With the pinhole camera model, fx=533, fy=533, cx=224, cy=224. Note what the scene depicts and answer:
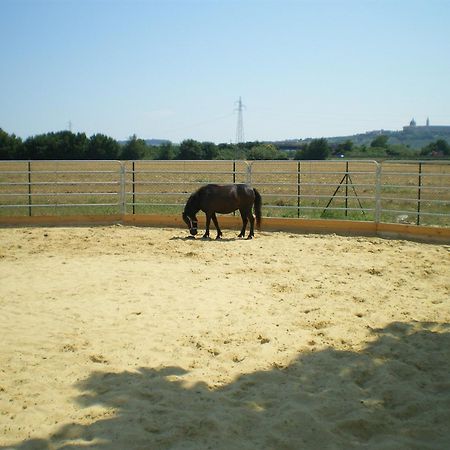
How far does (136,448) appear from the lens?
3240 millimetres

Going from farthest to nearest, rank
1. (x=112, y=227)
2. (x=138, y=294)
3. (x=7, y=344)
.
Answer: (x=112, y=227), (x=138, y=294), (x=7, y=344)

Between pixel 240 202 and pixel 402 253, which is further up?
pixel 240 202

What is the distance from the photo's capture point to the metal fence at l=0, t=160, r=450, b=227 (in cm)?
1262

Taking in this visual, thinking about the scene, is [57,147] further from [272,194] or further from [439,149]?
[439,149]

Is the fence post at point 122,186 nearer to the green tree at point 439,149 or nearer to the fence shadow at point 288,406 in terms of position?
the fence shadow at point 288,406

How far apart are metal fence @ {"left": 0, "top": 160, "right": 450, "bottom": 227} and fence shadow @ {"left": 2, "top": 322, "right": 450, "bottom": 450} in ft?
Answer: 19.0

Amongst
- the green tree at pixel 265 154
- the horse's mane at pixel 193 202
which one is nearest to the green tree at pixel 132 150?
the green tree at pixel 265 154

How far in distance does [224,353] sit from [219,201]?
6858 millimetres

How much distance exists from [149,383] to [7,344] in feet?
5.38

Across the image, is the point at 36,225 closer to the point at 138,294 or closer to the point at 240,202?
the point at 240,202

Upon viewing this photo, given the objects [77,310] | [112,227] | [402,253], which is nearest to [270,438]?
[77,310]

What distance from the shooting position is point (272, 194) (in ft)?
67.1

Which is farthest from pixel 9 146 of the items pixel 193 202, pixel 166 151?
pixel 193 202

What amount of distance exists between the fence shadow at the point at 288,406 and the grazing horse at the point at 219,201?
271 inches
